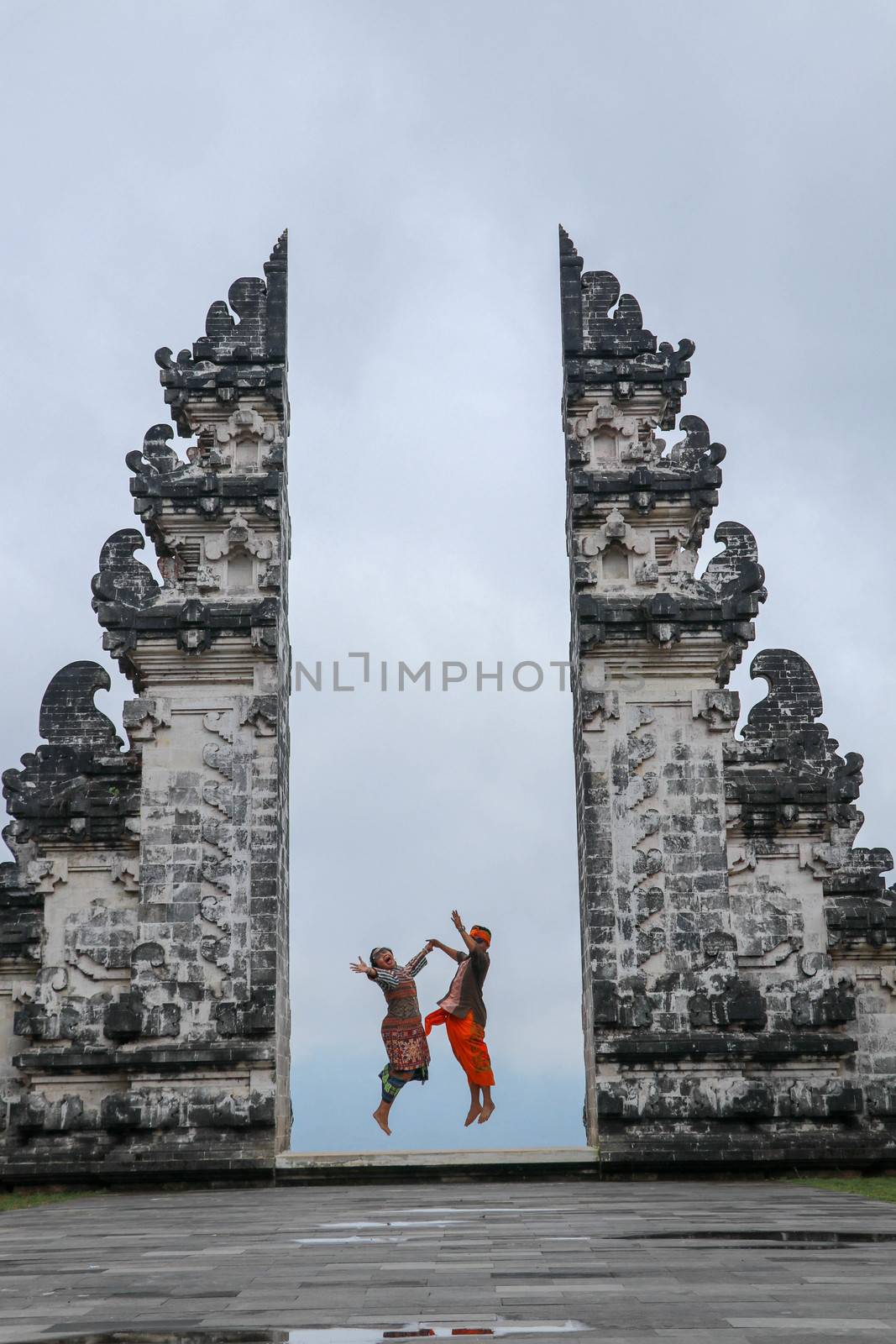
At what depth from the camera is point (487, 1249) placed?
7.82 meters

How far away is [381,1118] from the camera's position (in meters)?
16.2

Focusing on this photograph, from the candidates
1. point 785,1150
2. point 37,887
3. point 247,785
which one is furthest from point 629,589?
point 37,887

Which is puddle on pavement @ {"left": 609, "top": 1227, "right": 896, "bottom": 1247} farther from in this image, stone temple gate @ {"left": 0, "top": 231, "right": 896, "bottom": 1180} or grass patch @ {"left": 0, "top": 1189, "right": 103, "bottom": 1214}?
grass patch @ {"left": 0, "top": 1189, "right": 103, "bottom": 1214}

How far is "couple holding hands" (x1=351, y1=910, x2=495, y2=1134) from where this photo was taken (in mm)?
16125

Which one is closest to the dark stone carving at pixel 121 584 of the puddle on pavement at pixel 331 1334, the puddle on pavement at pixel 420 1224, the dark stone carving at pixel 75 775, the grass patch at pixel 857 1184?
the dark stone carving at pixel 75 775

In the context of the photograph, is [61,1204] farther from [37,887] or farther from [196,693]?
[196,693]

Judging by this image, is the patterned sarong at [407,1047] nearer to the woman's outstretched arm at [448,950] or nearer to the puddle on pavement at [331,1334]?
the woman's outstretched arm at [448,950]

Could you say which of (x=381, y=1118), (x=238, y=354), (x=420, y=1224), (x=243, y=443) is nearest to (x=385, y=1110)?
(x=381, y=1118)

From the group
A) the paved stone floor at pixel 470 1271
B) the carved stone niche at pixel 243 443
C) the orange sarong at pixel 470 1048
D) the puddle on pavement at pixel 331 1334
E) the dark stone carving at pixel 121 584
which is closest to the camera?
the puddle on pavement at pixel 331 1334

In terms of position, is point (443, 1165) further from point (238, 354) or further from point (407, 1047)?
point (238, 354)

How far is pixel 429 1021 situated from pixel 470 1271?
956 centimetres

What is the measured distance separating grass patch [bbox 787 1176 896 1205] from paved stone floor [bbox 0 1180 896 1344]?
1.02 metres

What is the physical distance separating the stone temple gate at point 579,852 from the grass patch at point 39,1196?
19 cm

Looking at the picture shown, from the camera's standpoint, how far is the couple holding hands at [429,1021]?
16.1m
